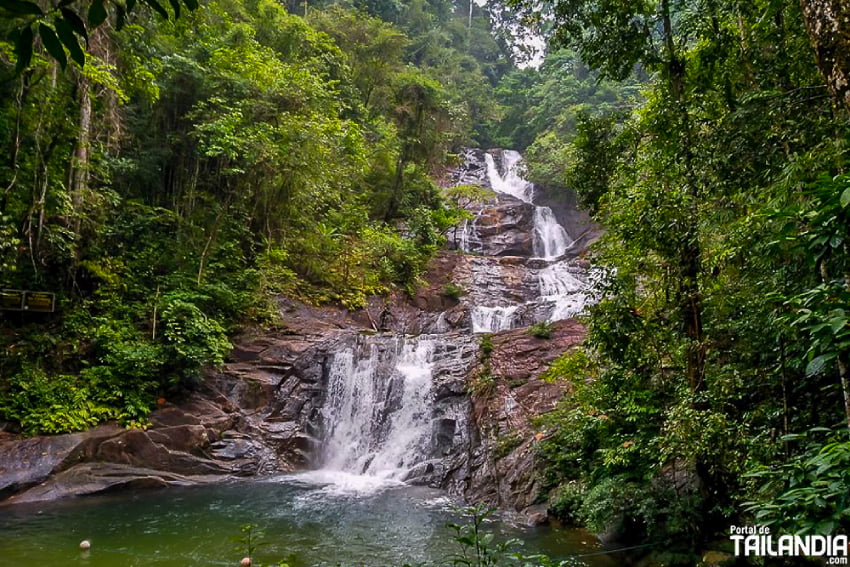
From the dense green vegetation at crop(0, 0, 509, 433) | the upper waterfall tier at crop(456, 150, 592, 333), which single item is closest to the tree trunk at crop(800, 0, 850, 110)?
the dense green vegetation at crop(0, 0, 509, 433)

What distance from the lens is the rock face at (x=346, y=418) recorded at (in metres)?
9.30

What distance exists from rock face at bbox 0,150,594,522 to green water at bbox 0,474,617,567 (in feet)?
2.35

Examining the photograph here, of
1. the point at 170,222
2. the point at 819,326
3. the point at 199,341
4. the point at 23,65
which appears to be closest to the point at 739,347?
the point at 819,326

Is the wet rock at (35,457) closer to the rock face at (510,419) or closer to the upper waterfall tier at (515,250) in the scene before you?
the rock face at (510,419)

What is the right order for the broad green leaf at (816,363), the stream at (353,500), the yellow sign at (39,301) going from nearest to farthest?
the broad green leaf at (816,363) < the stream at (353,500) < the yellow sign at (39,301)

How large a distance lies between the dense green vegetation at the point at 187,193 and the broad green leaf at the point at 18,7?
7.15m

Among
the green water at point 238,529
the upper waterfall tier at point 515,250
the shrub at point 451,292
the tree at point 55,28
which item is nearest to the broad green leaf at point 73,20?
the tree at point 55,28

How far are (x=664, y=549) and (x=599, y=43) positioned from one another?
19.7ft

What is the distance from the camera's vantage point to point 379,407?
12688mm

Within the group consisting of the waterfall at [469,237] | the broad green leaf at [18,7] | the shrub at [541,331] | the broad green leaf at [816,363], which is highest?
the waterfall at [469,237]

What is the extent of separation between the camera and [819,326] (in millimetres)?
2338

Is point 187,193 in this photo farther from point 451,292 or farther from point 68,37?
point 68,37

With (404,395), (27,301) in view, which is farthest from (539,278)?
(27,301)

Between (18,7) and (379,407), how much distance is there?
39.1 feet
